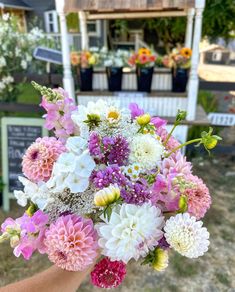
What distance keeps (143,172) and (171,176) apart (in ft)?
0.23

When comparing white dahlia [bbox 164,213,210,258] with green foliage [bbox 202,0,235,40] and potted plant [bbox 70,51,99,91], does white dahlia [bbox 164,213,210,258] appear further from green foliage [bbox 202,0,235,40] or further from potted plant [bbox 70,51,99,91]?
green foliage [bbox 202,0,235,40]

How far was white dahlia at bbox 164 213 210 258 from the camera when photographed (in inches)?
26.4

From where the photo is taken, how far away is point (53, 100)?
88cm

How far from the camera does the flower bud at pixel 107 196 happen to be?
66 cm

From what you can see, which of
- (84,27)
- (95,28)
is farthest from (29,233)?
(95,28)

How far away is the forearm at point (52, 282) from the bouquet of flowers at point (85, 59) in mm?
2607

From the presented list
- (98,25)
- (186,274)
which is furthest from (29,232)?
(98,25)

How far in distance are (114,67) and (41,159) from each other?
2545mm

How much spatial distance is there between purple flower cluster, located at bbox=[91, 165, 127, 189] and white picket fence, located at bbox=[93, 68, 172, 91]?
8.85 feet

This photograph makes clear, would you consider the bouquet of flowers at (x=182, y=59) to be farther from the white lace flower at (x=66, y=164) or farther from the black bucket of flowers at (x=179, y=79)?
the white lace flower at (x=66, y=164)

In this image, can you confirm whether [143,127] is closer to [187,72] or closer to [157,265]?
[157,265]

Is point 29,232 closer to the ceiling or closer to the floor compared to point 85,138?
closer to the floor

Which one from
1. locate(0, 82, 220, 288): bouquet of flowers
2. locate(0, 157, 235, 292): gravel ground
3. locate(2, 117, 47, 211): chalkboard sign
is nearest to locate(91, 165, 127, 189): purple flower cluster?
locate(0, 82, 220, 288): bouquet of flowers

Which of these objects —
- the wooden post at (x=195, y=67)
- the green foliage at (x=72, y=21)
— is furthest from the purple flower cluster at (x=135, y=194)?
the green foliage at (x=72, y=21)
